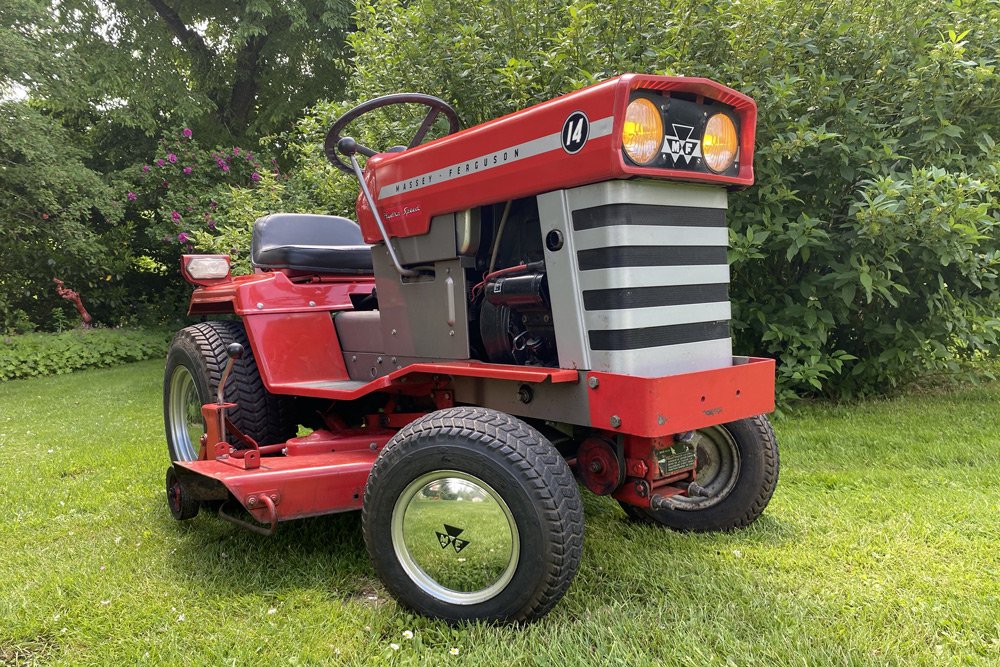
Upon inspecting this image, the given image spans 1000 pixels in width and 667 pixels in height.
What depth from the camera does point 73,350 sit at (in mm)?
10398

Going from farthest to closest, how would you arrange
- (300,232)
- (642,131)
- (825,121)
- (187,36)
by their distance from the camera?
(187,36) → (825,121) → (300,232) → (642,131)

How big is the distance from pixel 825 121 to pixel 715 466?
9.06ft

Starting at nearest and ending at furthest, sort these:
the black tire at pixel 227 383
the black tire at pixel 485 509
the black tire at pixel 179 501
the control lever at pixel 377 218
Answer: the black tire at pixel 485 509, the control lever at pixel 377 218, the black tire at pixel 179 501, the black tire at pixel 227 383

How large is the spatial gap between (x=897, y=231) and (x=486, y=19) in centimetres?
295

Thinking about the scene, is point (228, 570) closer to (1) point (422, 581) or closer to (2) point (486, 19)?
(1) point (422, 581)

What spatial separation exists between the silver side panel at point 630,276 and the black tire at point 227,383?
1649 mm

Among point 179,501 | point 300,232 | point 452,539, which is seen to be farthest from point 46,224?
point 452,539

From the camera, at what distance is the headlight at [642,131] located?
6.64 feet

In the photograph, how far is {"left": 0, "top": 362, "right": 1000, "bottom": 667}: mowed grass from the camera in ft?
6.59

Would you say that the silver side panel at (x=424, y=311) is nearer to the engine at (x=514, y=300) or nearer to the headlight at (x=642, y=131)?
the engine at (x=514, y=300)

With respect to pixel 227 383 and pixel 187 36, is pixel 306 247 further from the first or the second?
pixel 187 36

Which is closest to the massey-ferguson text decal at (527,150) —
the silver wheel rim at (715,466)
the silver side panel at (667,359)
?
the silver side panel at (667,359)

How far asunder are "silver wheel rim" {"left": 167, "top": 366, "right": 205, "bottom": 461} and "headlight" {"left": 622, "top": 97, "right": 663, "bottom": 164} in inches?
98.2

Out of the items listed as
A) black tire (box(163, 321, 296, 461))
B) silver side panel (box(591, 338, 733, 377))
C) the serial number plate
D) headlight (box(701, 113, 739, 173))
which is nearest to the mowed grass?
the serial number plate
